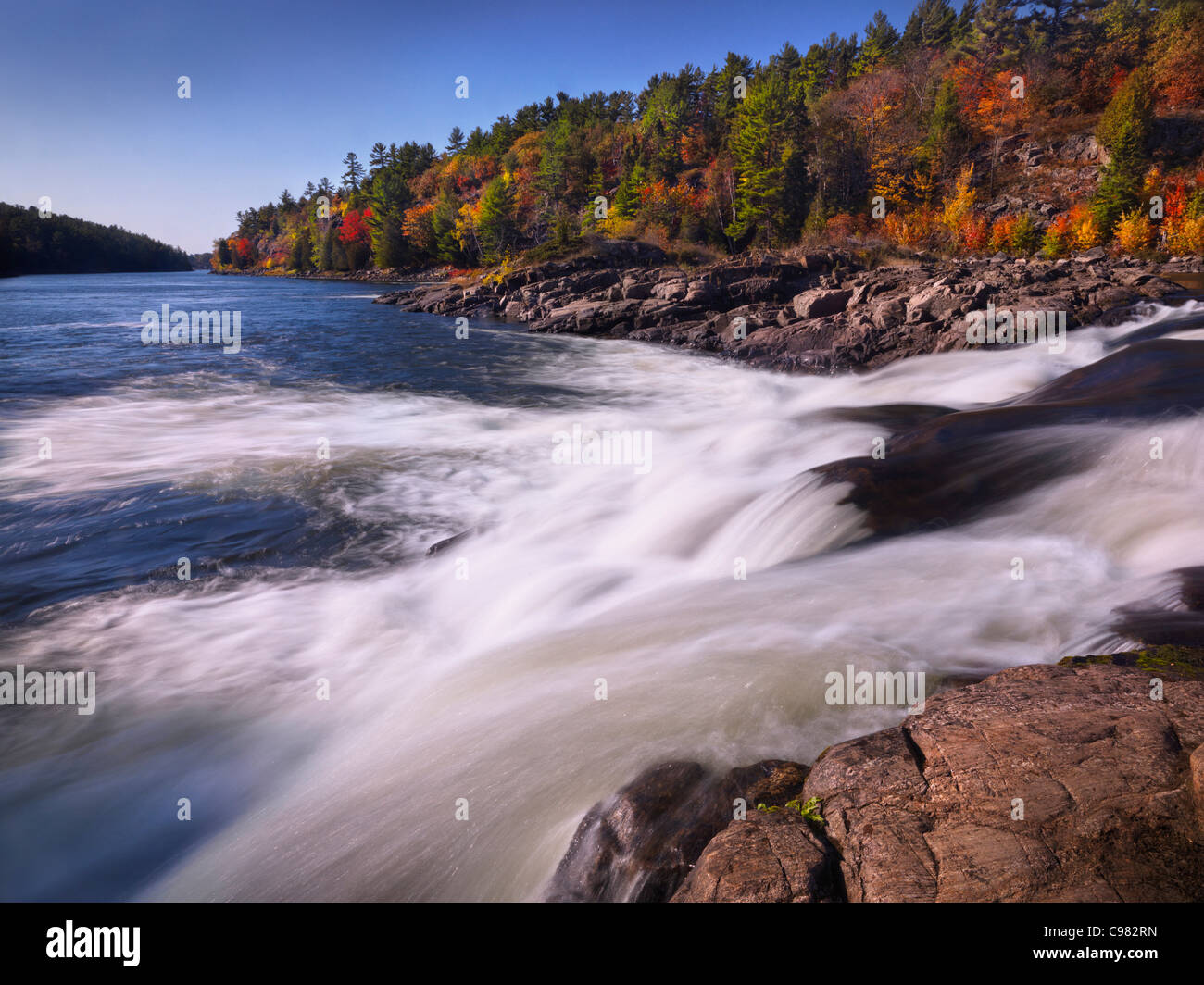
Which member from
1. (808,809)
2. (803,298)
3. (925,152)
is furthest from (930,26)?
(808,809)

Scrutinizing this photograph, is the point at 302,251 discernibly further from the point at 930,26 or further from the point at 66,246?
the point at 930,26

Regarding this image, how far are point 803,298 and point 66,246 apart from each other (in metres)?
147

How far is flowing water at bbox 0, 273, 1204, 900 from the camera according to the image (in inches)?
155

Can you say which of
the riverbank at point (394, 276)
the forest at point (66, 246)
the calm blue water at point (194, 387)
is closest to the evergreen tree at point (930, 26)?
the riverbank at point (394, 276)

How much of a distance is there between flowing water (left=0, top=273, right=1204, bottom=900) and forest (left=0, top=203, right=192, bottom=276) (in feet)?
417

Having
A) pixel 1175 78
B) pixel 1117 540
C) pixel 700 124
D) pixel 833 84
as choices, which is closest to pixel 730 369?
pixel 1117 540

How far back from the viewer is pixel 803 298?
24.6 metres

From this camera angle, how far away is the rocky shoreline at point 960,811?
251 cm

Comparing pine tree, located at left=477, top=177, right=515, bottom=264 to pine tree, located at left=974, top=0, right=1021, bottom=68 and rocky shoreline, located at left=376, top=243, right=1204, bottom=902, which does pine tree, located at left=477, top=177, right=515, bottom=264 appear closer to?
pine tree, located at left=974, top=0, right=1021, bottom=68

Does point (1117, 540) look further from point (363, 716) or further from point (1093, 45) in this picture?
point (1093, 45)

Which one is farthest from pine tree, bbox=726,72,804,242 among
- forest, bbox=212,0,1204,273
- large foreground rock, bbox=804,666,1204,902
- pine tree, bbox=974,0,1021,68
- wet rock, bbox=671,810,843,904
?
wet rock, bbox=671,810,843,904

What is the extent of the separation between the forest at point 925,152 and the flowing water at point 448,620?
36.7m

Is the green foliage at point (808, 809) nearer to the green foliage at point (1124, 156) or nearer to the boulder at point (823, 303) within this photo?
the boulder at point (823, 303)
